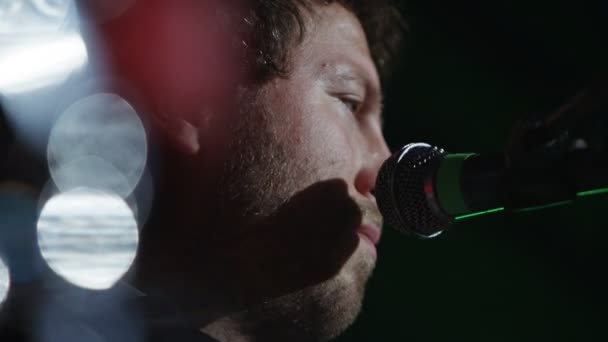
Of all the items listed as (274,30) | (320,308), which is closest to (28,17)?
(274,30)

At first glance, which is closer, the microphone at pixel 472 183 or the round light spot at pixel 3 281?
the microphone at pixel 472 183

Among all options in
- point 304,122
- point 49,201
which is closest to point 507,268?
point 304,122

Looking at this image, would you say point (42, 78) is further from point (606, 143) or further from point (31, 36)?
point (606, 143)

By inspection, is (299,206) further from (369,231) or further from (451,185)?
(451,185)

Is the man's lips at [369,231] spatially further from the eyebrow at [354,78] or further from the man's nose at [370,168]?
the eyebrow at [354,78]

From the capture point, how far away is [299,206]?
1756 millimetres

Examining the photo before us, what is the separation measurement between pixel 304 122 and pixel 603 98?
1028 mm

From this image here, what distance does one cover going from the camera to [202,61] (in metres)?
1.86

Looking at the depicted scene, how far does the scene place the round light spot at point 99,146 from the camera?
6.04 ft

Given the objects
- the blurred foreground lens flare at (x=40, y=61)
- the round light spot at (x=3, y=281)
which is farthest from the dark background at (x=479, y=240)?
the round light spot at (x=3, y=281)

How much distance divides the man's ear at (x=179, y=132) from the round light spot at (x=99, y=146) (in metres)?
0.06

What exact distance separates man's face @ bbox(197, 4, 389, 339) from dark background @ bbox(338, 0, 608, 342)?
0.93 m

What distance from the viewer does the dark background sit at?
106 inches

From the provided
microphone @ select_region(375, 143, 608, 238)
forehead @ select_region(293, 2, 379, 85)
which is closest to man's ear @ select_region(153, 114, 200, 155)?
forehead @ select_region(293, 2, 379, 85)
